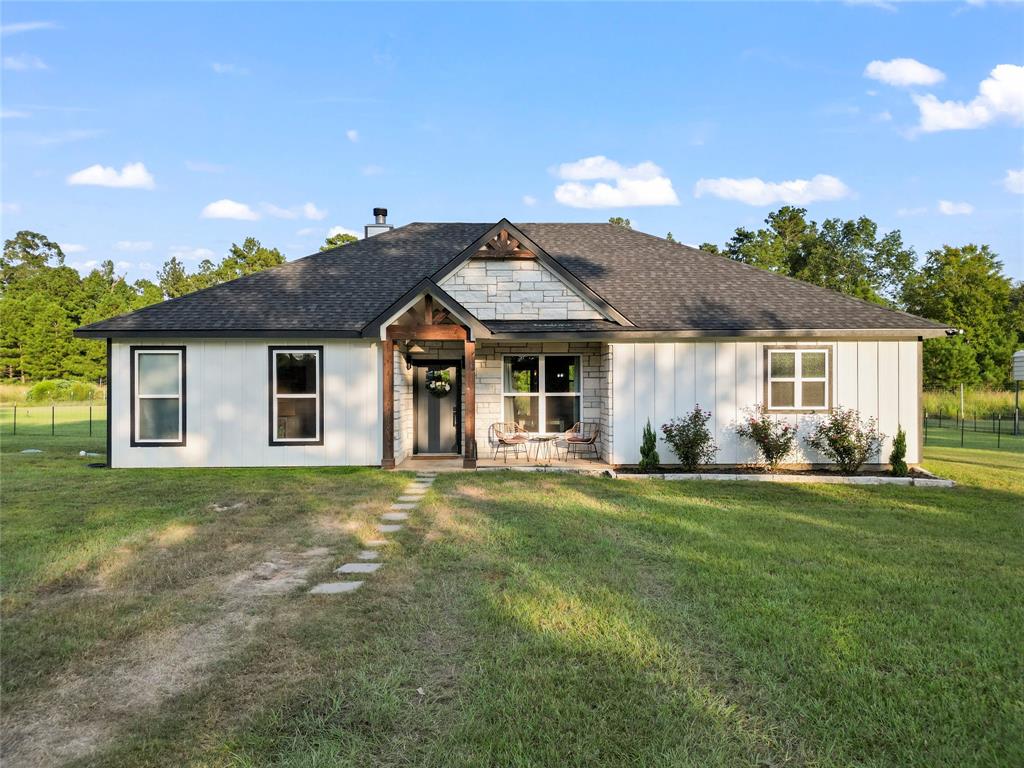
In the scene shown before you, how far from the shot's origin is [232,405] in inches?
460

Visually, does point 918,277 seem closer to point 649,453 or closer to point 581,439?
point 649,453

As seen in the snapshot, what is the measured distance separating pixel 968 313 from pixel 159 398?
38480 millimetres

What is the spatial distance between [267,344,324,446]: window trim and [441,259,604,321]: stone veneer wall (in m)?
3.00

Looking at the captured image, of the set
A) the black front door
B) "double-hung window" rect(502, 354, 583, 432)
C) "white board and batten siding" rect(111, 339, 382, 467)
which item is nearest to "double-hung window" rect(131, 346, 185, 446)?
"white board and batten siding" rect(111, 339, 382, 467)

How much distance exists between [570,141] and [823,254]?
83.8 ft

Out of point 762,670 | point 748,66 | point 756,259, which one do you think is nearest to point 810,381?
point 748,66

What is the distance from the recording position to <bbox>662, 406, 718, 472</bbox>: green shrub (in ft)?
36.6

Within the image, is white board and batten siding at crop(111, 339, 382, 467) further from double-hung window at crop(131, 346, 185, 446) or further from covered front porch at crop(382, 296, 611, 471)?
covered front porch at crop(382, 296, 611, 471)

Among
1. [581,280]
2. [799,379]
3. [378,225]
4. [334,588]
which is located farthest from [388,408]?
[799,379]

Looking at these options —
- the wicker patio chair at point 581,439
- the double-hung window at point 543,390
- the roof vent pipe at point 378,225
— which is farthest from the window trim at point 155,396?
the wicker patio chair at point 581,439

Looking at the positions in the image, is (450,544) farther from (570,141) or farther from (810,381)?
(570,141)

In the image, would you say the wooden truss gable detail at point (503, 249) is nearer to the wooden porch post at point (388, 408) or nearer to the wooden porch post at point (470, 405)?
the wooden porch post at point (470, 405)

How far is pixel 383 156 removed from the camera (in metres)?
20.6

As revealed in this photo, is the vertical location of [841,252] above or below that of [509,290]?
above
